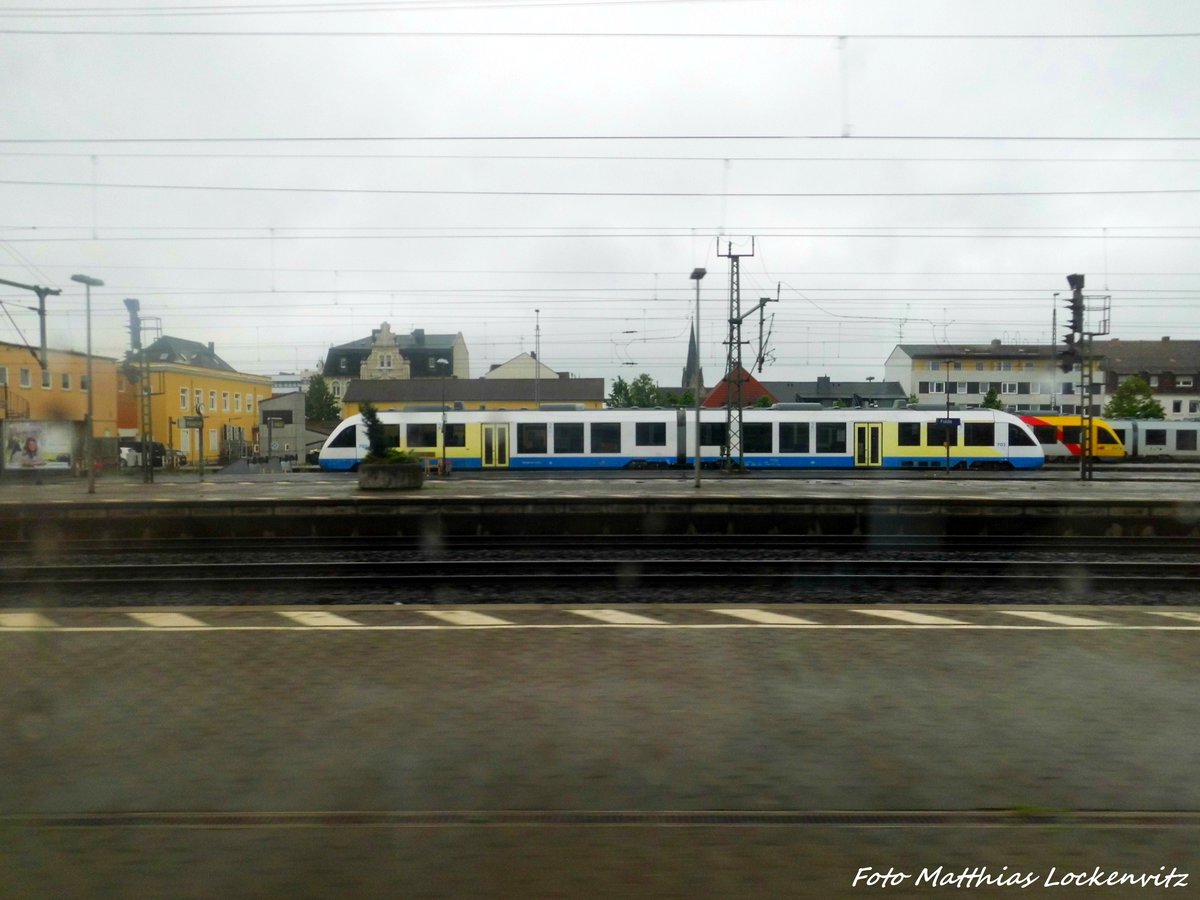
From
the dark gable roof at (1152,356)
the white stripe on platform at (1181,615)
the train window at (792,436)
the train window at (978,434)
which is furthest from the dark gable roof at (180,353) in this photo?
the dark gable roof at (1152,356)

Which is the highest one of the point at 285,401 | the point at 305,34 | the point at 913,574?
the point at 305,34

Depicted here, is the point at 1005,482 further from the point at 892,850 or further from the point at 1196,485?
the point at 892,850

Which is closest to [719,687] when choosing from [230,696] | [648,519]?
[230,696]

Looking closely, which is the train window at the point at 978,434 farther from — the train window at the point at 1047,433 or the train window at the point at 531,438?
the train window at the point at 531,438

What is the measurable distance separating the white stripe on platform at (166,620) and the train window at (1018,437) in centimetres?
3309

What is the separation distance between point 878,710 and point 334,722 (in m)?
3.18

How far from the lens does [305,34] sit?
531 inches

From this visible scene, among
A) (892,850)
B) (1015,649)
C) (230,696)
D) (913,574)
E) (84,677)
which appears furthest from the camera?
(913,574)

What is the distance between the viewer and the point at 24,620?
8641 mm

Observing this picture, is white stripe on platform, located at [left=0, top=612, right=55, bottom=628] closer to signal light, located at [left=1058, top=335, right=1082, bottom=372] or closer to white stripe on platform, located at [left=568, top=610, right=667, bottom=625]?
white stripe on platform, located at [left=568, top=610, right=667, bottom=625]

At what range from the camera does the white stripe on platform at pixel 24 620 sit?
27.2 ft

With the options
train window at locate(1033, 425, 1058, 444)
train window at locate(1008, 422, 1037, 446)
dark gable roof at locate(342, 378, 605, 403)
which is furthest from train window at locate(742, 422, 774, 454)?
dark gable roof at locate(342, 378, 605, 403)

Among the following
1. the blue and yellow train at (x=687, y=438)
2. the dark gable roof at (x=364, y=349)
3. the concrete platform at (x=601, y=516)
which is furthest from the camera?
the dark gable roof at (x=364, y=349)

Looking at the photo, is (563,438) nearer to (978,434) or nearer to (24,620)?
(978,434)
